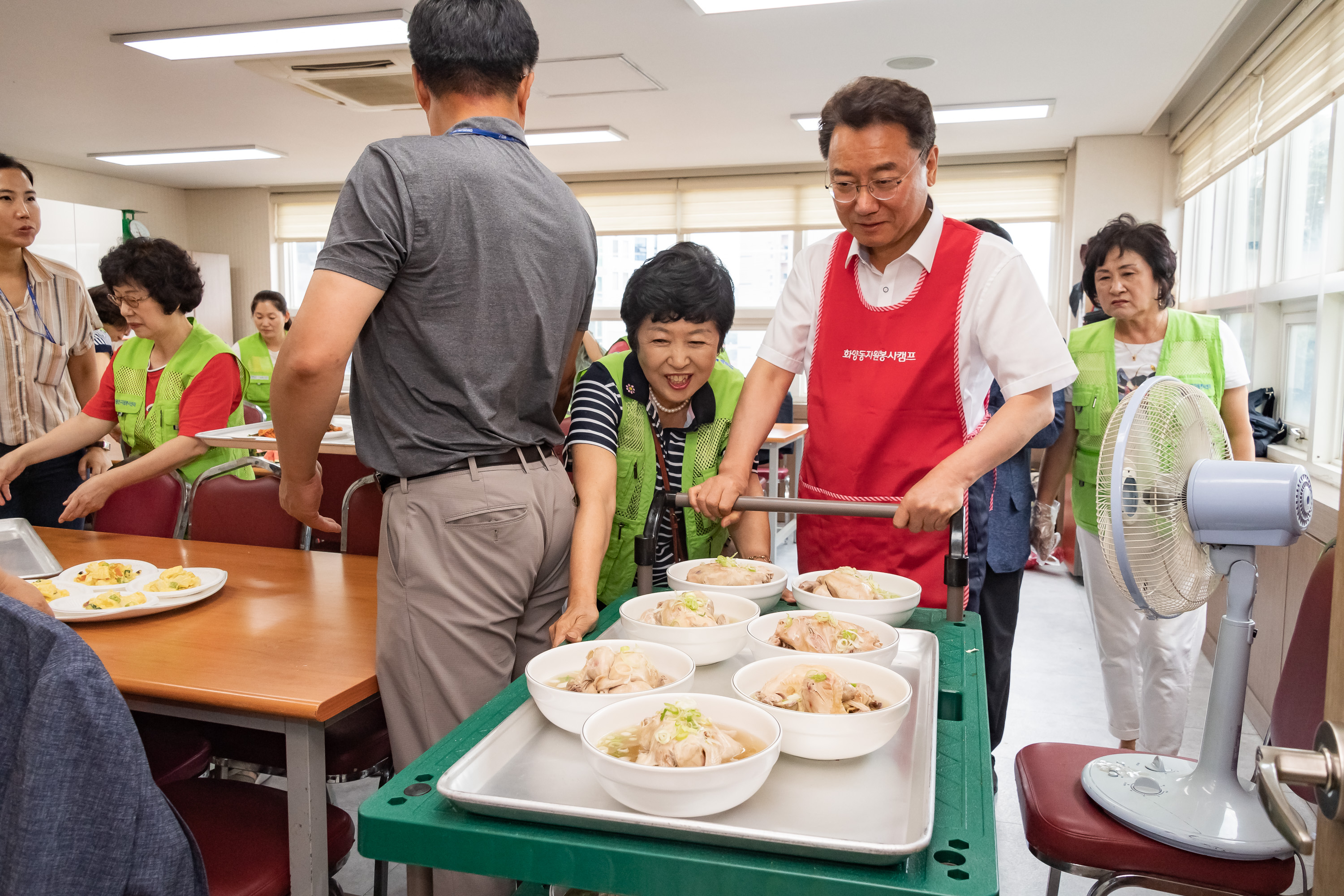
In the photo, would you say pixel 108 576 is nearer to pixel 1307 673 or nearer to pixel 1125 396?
pixel 1307 673

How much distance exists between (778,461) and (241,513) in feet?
11.8

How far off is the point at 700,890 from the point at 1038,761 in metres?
1.08

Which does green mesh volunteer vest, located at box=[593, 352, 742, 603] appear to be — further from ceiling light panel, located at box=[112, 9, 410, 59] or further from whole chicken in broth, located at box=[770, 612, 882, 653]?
ceiling light panel, located at box=[112, 9, 410, 59]

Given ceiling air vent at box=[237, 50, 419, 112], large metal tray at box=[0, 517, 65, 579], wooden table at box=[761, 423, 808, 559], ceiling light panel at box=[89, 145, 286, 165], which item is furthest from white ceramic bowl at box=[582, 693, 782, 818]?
ceiling light panel at box=[89, 145, 286, 165]

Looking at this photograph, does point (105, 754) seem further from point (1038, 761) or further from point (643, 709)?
point (1038, 761)

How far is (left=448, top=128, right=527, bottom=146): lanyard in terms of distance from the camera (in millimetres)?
1455

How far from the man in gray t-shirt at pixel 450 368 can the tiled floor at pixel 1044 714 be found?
70cm

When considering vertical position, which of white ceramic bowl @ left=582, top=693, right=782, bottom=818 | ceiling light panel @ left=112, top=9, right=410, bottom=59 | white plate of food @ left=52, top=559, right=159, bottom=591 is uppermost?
ceiling light panel @ left=112, top=9, right=410, bottom=59

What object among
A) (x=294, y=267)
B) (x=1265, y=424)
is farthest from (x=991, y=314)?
(x=294, y=267)

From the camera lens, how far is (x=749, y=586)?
1394mm

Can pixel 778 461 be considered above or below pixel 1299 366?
below

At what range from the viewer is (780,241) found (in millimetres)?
8367

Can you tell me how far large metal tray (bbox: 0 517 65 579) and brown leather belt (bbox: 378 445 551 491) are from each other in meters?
1.00

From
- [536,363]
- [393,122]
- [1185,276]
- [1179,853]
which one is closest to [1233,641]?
[1179,853]
